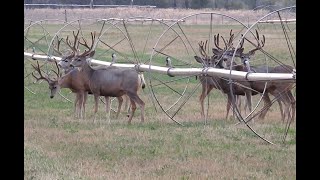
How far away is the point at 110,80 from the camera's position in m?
15.9

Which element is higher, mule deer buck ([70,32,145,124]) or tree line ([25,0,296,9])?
tree line ([25,0,296,9])

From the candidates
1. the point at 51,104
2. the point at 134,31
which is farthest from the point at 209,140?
the point at 134,31

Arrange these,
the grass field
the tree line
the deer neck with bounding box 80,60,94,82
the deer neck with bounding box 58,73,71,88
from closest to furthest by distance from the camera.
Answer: the grass field → the deer neck with bounding box 80,60,94,82 → the deer neck with bounding box 58,73,71,88 → the tree line

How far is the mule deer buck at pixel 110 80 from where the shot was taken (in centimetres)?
1572

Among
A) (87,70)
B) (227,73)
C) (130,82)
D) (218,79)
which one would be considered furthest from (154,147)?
(87,70)

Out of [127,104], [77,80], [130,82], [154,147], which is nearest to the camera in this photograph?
[154,147]

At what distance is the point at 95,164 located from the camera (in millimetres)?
10008

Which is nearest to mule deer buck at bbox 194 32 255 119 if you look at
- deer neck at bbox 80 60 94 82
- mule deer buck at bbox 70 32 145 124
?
mule deer buck at bbox 70 32 145 124

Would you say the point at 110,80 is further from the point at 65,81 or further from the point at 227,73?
the point at 227,73

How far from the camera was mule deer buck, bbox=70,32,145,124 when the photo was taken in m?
15.7

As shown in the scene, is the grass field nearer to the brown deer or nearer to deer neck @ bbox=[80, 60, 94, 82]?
the brown deer
